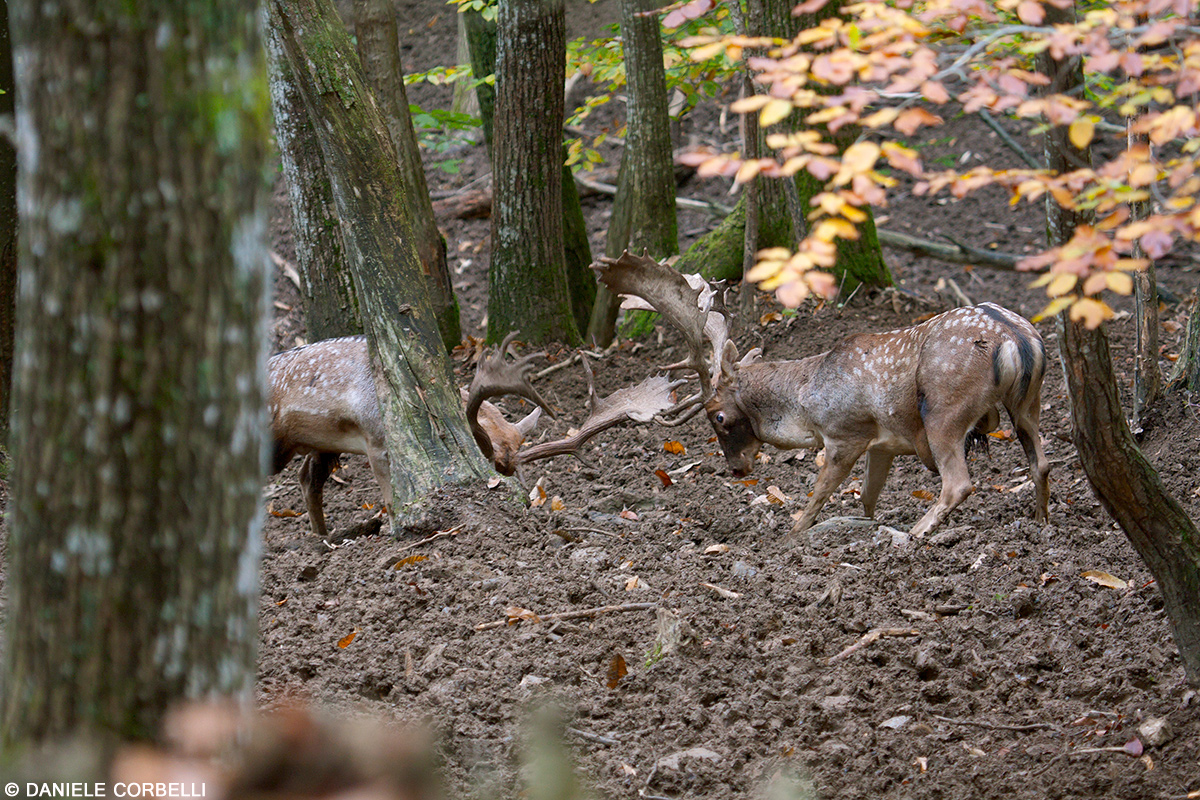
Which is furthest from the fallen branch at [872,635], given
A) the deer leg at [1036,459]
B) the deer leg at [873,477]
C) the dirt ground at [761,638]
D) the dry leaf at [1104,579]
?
the deer leg at [873,477]

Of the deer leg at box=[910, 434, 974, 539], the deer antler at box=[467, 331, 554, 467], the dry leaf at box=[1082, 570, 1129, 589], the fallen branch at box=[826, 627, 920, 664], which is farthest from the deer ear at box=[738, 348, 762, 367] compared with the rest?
the fallen branch at box=[826, 627, 920, 664]

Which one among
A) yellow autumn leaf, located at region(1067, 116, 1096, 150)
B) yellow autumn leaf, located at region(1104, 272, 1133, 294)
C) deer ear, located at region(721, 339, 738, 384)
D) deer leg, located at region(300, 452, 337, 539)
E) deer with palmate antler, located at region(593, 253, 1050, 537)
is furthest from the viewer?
deer ear, located at region(721, 339, 738, 384)

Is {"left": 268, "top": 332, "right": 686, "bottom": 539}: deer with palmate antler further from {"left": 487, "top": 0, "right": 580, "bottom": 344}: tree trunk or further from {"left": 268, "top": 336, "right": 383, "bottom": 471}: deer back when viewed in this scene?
{"left": 487, "top": 0, "right": 580, "bottom": 344}: tree trunk

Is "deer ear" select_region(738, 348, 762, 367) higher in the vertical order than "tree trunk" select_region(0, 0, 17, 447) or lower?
lower

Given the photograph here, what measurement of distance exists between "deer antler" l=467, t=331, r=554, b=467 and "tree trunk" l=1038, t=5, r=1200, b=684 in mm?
3980

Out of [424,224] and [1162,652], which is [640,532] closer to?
[1162,652]

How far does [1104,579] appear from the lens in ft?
16.9

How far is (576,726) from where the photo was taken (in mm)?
4059

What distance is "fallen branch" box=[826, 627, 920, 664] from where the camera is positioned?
466 cm

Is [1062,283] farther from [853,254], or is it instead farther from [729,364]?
[853,254]

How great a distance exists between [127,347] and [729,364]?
6.53 meters

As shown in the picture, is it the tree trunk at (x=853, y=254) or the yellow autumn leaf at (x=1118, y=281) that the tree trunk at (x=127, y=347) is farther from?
the tree trunk at (x=853, y=254)

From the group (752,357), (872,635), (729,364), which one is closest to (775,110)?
(872,635)

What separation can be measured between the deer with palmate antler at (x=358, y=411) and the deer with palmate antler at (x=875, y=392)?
2.10 ft
